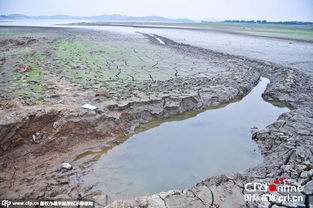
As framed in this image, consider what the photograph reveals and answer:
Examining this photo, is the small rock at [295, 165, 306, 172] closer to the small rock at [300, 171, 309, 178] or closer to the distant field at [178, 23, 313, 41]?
the small rock at [300, 171, 309, 178]

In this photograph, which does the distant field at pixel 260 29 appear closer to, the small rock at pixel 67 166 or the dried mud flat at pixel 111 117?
the dried mud flat at pixel 111 117

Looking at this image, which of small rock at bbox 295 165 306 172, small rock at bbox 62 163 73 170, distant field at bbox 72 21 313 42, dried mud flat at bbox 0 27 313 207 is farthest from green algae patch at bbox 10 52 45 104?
distant field at bbox 72 21 313 42

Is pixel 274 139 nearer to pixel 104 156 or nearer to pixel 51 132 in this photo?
pixel 104 156

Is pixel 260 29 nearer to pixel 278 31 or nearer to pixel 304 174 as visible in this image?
pixel 278 31

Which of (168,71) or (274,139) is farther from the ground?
(168,71)

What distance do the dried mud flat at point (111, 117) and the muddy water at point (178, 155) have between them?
254 millimetres

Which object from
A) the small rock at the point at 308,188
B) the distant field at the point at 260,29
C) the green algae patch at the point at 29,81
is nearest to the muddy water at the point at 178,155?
the small rock at the point at 308,188

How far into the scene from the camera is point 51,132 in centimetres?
405

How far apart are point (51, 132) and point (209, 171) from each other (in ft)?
9.02

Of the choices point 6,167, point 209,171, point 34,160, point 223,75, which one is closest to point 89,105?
point 34,160

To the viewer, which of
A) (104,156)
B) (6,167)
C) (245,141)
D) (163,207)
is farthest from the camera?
(245,141)

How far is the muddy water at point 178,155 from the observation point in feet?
11.2

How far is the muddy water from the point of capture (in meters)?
3.42

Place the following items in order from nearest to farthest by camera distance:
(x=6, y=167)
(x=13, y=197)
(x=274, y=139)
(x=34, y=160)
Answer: (x=13, y=197) → (x=6, y=167) → (x=34, y=160) → (x=274, y=139)
